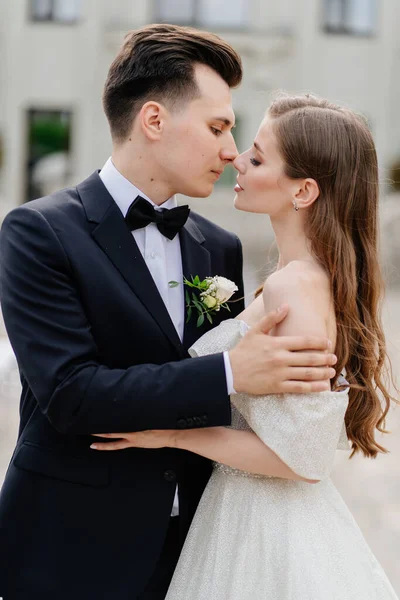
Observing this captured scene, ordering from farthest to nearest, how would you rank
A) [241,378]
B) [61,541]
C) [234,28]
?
[234,28]
[61,541]
[241,378]

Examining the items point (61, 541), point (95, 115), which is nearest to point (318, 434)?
point (61, 541)

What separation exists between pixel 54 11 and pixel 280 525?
18.7 metres

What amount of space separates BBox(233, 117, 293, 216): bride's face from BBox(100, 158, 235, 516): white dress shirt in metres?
0.27

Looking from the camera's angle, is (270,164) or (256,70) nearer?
(270,164)

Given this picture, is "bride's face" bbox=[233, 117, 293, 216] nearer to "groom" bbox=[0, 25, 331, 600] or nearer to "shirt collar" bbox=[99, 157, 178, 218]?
"groom" bbox=[0, 25, 331, 600]

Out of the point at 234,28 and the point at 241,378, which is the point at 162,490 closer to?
the point at 241,378

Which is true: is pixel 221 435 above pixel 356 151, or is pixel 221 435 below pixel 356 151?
below

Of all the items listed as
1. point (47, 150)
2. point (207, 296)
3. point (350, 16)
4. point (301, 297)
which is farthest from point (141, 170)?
point (350, 16)

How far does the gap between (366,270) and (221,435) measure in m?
0.66

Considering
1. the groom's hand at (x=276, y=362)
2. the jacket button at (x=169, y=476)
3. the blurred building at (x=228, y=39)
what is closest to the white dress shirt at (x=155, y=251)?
the jacket button at (x=169, y=476)

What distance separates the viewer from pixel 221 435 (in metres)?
2.65

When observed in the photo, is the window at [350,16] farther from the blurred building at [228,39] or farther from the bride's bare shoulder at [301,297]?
the bride's bare shoulder at [301,297]

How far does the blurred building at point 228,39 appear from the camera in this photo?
771 inches

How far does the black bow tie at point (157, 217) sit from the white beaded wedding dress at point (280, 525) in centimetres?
34
